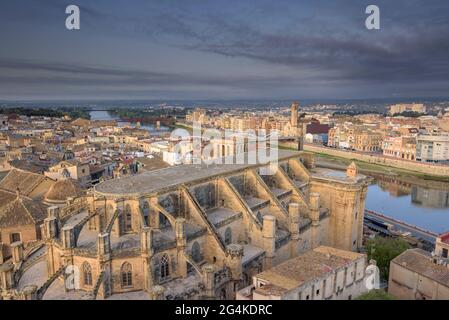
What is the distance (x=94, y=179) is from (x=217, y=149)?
1465 centimetres

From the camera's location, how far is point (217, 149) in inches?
1770

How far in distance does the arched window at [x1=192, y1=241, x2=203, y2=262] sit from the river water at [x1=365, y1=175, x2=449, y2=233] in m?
30.3

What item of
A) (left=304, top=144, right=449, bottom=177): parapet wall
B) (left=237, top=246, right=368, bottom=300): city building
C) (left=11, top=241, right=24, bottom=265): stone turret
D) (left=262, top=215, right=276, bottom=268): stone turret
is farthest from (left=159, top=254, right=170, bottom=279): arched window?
(left=304, top=144, right=449, bottom=177): parapet wall

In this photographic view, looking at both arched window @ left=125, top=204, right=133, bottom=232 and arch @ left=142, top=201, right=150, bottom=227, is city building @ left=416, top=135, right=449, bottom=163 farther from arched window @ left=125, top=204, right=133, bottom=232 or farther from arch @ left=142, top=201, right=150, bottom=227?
arched window @ left=125, top=204, right=133, bottom=232

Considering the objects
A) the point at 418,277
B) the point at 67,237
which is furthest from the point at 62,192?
the point at 418,277

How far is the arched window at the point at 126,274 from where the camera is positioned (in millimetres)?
16284

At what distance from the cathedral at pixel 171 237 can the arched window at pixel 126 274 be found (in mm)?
43

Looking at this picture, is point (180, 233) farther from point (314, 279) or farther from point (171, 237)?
point (314, 279)

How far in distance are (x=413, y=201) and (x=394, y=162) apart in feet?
79.8

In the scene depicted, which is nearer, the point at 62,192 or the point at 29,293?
the point at 29,293

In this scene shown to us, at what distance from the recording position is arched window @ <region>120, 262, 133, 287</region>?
16.3 metres

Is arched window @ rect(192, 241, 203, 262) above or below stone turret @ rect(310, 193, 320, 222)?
below

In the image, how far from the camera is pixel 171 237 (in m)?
18.2
